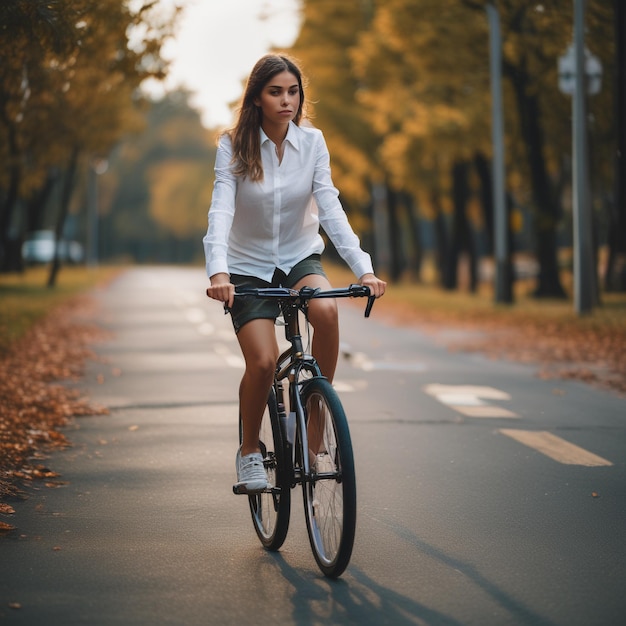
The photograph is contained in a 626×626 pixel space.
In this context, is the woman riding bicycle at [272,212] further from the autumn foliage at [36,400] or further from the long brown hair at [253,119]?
the autumn foliage at [36,400]

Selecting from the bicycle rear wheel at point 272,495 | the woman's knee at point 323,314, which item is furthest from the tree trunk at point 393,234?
the woman's knee at point 323,314

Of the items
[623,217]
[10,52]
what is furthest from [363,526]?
[623,217]

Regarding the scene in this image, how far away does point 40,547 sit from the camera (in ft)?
19.0

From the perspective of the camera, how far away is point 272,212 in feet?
18.2

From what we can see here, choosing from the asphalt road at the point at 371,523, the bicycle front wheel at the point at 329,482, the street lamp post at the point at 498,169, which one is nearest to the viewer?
the asphalt road at the point at 371,523

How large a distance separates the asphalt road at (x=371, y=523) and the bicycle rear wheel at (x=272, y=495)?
98 millimetres

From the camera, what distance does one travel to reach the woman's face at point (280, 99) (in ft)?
18.3

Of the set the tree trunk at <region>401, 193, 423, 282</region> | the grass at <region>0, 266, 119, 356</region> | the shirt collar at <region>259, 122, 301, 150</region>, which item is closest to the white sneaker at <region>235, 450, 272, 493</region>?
the shirt collar at <region>259, 122, 301, 150</region>

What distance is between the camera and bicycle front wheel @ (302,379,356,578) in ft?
16.4

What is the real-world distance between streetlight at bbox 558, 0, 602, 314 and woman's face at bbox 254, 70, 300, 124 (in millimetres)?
17138

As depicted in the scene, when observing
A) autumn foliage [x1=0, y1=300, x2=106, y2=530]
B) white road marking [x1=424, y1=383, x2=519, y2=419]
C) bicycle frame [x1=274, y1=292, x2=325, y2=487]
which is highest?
bicycle frame [x1=274, y1=292, x2=325, y2=487]

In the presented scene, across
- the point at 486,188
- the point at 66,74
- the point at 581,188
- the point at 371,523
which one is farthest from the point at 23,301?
the point at 371,523

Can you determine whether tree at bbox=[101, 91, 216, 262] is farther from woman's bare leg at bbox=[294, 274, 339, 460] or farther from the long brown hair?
woman's bare leg at bbox=[294, 274, 339, 460]

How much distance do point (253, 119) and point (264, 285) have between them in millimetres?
693
